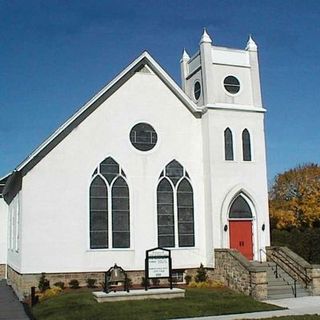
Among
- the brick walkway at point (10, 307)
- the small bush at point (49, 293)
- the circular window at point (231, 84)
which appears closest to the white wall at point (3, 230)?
the brick walkway at point (10, 307)

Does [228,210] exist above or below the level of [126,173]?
below

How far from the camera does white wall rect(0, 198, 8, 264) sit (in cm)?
3003

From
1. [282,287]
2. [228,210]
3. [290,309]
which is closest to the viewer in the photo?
[290,309]

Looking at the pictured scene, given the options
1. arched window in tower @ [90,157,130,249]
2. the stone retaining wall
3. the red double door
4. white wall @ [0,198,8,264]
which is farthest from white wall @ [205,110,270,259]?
white wall @ [0,198,8,264]

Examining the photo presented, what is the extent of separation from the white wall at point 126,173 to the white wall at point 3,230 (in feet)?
31.4

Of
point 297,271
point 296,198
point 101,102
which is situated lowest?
point 297,271

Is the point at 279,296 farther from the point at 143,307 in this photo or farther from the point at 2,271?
the point at 2,271

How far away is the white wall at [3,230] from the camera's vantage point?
30.0 meters

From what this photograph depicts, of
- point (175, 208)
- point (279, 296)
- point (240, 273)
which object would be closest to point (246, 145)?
point (175, 208)

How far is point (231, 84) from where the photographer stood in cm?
2520

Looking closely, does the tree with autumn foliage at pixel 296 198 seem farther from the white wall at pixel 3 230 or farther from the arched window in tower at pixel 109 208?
the arched window in tower at pixel 109 208

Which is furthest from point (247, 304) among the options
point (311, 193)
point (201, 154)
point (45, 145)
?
point (311, 193)

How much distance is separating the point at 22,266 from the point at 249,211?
1037 cm

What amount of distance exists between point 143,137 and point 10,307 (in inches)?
358
